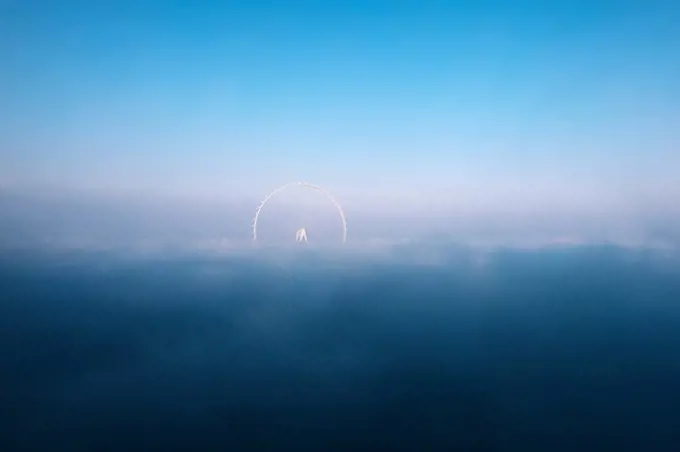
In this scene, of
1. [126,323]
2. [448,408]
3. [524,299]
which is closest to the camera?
[448,408]

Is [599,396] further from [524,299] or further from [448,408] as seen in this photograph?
[524,299]

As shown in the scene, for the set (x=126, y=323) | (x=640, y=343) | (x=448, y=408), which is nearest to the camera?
(x=448, y=408)

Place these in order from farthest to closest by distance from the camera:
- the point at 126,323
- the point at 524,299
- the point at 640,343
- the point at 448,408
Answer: the point at 524,299 → the point at 126,323 → the point at 640,343 → the point at 448,408

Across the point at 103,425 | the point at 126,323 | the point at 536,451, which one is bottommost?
the point at 536,451

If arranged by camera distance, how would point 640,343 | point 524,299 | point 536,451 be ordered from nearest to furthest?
point 536,451
point 640,343
point 524,299

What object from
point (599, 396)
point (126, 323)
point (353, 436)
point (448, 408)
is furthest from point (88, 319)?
point (599, 396)

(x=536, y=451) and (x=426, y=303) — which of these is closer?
(x=536, y=451)

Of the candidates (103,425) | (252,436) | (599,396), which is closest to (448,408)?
(599,396)

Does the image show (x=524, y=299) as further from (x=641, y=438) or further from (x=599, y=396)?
(x=641, y=438)

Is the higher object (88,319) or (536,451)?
(88,319)
